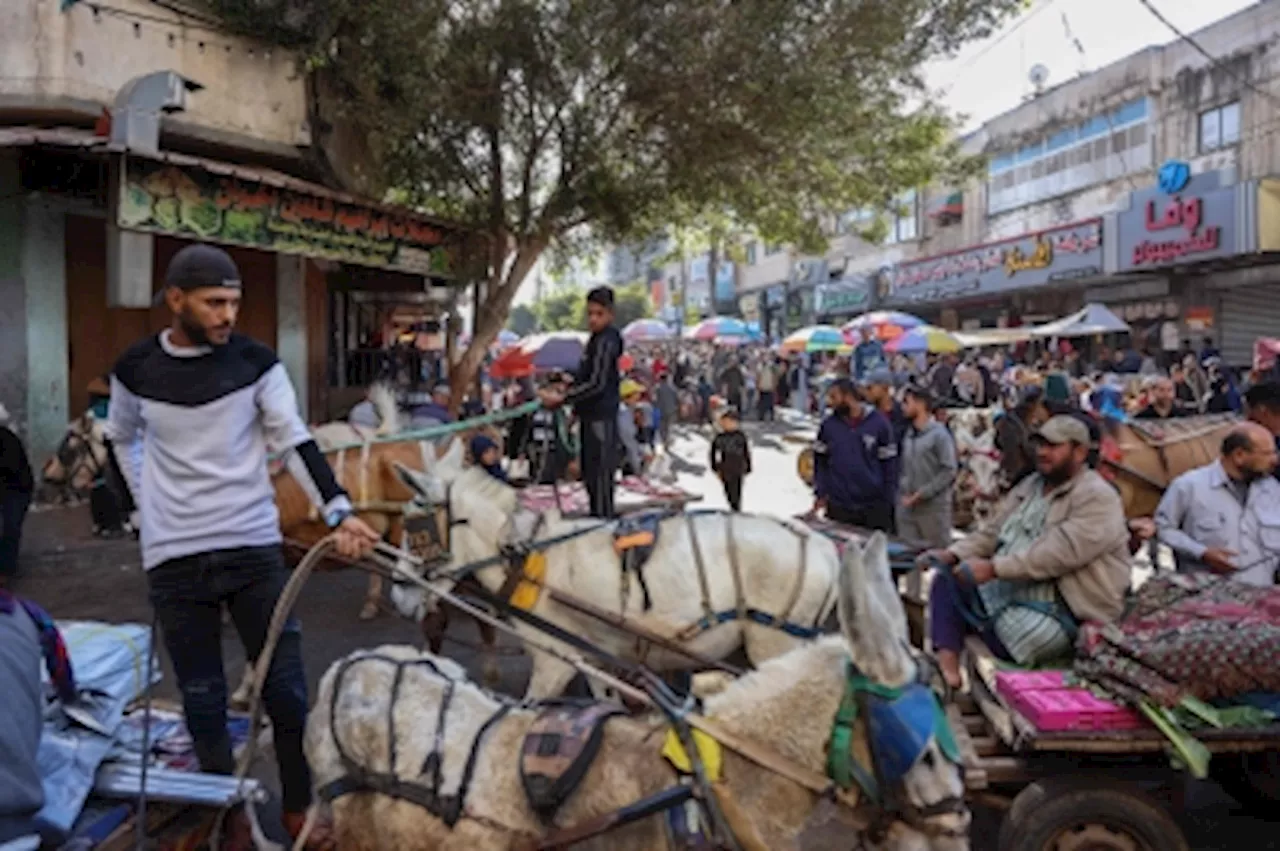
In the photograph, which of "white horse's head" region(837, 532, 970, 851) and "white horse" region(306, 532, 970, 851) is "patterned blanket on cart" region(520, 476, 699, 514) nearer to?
"white horse" region(306, 532, 970, 851)

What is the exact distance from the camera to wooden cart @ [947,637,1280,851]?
3.38 metres

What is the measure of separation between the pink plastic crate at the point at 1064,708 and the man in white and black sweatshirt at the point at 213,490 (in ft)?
7.62

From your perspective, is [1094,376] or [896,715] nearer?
[896,715]

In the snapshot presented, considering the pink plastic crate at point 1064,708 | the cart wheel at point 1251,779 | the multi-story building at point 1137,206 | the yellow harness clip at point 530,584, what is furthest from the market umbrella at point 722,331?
the pink plastic crate at point 1064,708

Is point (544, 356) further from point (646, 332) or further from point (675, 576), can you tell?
point (675, 576)

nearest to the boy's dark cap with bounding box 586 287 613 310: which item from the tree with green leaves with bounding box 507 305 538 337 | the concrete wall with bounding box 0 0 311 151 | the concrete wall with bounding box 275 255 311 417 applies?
the concrete wall with bounding box 0 0 311 151

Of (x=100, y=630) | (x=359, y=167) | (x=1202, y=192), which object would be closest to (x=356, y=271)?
(x=359, y=167)

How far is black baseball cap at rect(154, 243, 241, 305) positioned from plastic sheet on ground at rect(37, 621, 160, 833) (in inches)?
54.1

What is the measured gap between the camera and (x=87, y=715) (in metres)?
3.21

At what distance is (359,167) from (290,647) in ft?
34.1

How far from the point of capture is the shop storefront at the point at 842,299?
3394cm

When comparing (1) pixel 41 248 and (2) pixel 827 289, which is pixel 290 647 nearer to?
(1) pixel 41 248

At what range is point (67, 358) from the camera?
10742 millimetres

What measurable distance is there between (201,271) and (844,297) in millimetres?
33867
